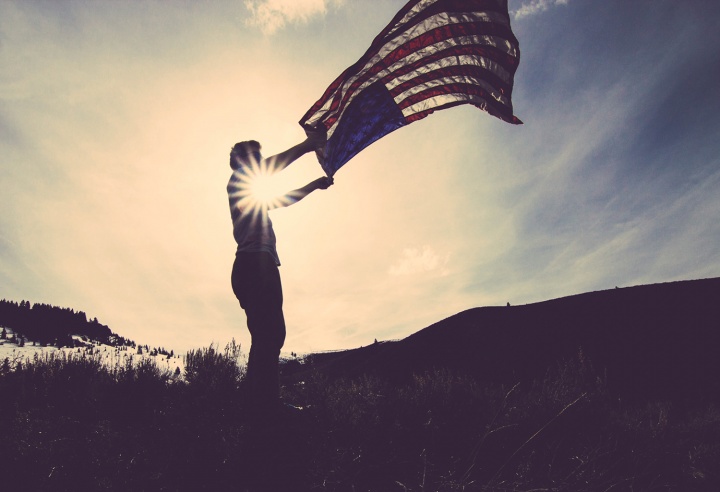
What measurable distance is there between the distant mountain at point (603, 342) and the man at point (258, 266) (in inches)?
338

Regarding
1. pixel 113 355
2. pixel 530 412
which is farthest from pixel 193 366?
pixel 530 412

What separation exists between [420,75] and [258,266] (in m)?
2.97

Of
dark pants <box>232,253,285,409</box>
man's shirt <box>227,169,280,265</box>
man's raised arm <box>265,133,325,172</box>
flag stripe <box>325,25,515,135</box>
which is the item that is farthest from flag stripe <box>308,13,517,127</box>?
dark pants <box>232,253,285,409</box>

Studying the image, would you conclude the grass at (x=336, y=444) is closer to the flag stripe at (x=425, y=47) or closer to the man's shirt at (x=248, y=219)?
the man's shirt at (x=248, y=219)

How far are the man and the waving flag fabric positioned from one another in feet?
3.10

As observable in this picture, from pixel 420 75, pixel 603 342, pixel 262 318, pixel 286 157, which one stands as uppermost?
pixel 420 75

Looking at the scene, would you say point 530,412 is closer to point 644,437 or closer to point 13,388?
point 644,437

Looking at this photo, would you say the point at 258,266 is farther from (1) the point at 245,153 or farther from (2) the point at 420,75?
(2) the point at 420,75

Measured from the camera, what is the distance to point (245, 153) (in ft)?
9.40

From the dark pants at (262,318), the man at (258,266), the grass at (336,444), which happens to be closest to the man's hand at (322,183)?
the man at (258,266)

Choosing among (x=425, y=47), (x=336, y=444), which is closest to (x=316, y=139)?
(x=425, y=47)

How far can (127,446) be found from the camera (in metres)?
2.23

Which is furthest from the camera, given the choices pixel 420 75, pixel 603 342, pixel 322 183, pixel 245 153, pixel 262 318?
pixel 603 342

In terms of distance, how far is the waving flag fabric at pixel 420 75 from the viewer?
11.5 ft
